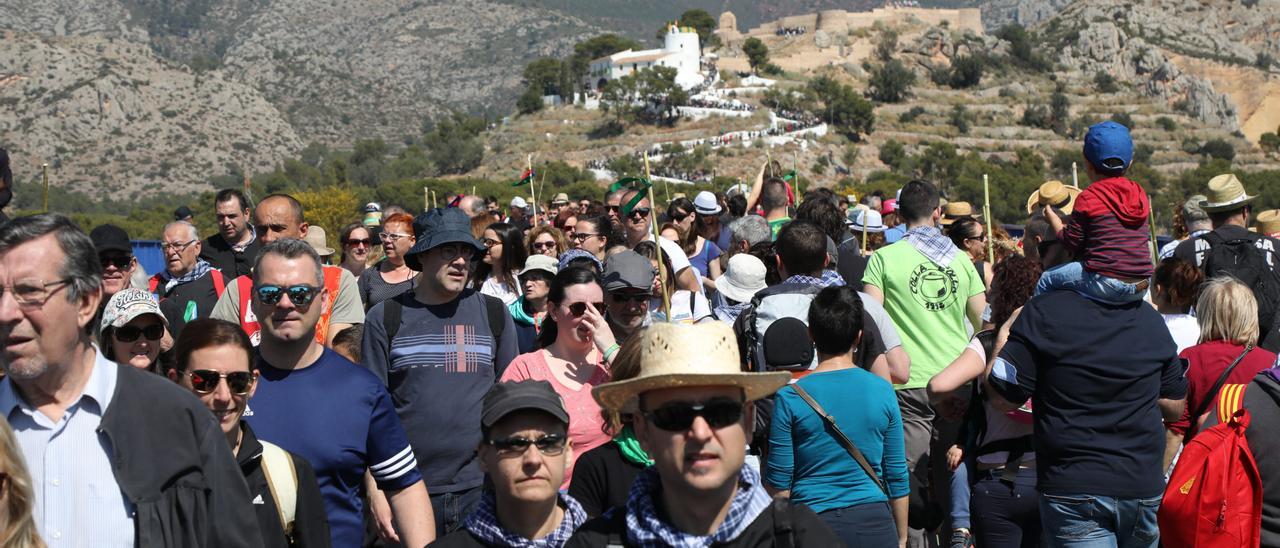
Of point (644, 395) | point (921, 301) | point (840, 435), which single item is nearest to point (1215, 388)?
point (921, 301)

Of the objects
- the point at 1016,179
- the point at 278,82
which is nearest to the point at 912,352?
the point at 1016,179

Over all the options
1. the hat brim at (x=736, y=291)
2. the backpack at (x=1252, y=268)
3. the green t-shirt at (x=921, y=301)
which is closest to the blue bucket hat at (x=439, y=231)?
the hat brim at (x=736, y=291)

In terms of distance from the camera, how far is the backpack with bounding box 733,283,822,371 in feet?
16.0

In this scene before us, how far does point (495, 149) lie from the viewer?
100 metres

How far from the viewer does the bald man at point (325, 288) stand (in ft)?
18.3

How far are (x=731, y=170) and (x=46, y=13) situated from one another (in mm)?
104954

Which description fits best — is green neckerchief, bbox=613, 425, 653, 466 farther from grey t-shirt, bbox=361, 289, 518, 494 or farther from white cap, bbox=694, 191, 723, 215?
white cap, bbox=694, 191, 723, 215

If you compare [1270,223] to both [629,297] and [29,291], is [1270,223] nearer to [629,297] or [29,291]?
[629,297]

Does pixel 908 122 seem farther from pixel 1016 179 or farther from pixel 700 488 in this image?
pixel 700 488

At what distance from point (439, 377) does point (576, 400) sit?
700 mm

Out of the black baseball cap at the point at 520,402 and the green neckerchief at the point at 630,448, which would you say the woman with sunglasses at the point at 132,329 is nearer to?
the green neckerchief at the point at 630,448

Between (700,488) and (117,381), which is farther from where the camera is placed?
(117,381)

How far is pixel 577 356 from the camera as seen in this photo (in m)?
4.86

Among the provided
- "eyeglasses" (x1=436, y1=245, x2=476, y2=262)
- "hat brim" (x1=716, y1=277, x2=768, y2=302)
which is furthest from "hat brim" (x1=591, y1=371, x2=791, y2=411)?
"hat brim" (x1=716, y1=277, x2=768, y2=302)
